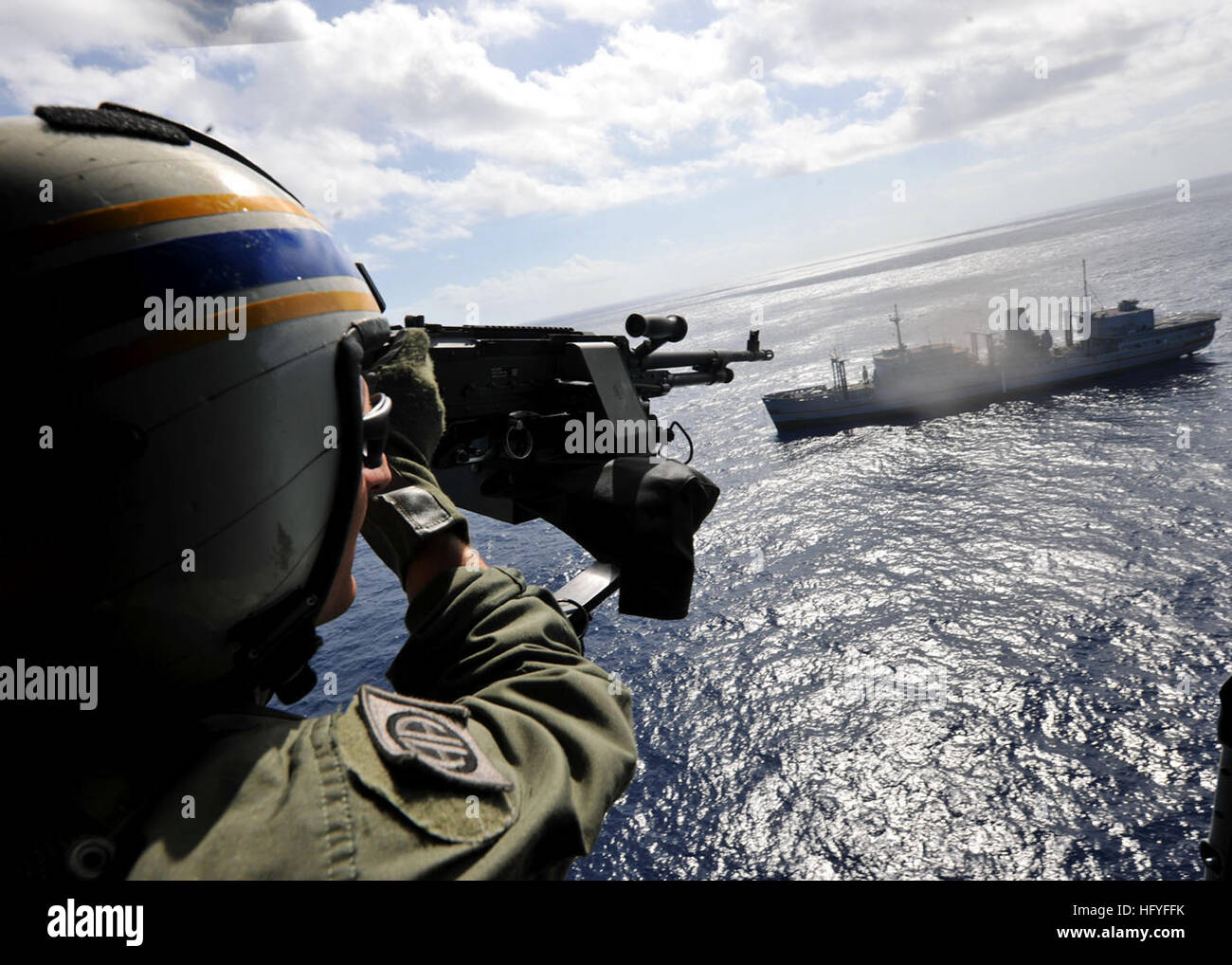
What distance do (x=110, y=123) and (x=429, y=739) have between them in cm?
188

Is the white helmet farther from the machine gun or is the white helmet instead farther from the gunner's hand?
the machine gun

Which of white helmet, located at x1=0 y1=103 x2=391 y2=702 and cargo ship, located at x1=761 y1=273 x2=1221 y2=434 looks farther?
cargo ship, located at x1=761 y1=273 x2=1221 y2=434

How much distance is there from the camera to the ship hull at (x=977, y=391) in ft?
198

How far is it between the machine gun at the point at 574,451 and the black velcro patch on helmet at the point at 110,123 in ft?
8.50

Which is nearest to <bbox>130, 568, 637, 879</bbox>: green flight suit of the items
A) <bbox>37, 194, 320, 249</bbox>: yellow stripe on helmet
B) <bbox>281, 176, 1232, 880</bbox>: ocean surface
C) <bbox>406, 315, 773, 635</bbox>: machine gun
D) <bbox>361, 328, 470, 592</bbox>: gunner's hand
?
<bbox>361, 328, 470, 592</bbox>: gunner's hand

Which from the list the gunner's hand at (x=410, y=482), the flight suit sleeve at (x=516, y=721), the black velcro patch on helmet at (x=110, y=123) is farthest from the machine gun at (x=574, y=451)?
the black velcro patch on helmet at (x=110, y=123)

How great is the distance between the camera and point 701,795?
90.9 ft

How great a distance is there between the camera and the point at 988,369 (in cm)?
6581

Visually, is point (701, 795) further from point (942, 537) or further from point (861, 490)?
point (861, 490)

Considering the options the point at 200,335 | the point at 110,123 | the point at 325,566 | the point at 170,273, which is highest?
the point at 110,123

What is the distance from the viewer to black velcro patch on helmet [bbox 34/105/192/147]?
5.28 feet

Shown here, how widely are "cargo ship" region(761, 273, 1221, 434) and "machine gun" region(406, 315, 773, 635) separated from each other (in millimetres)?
62060

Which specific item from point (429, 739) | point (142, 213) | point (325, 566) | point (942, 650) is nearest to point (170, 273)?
point (142, 213)

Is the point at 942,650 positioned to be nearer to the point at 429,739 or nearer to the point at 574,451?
the point at 574,451
